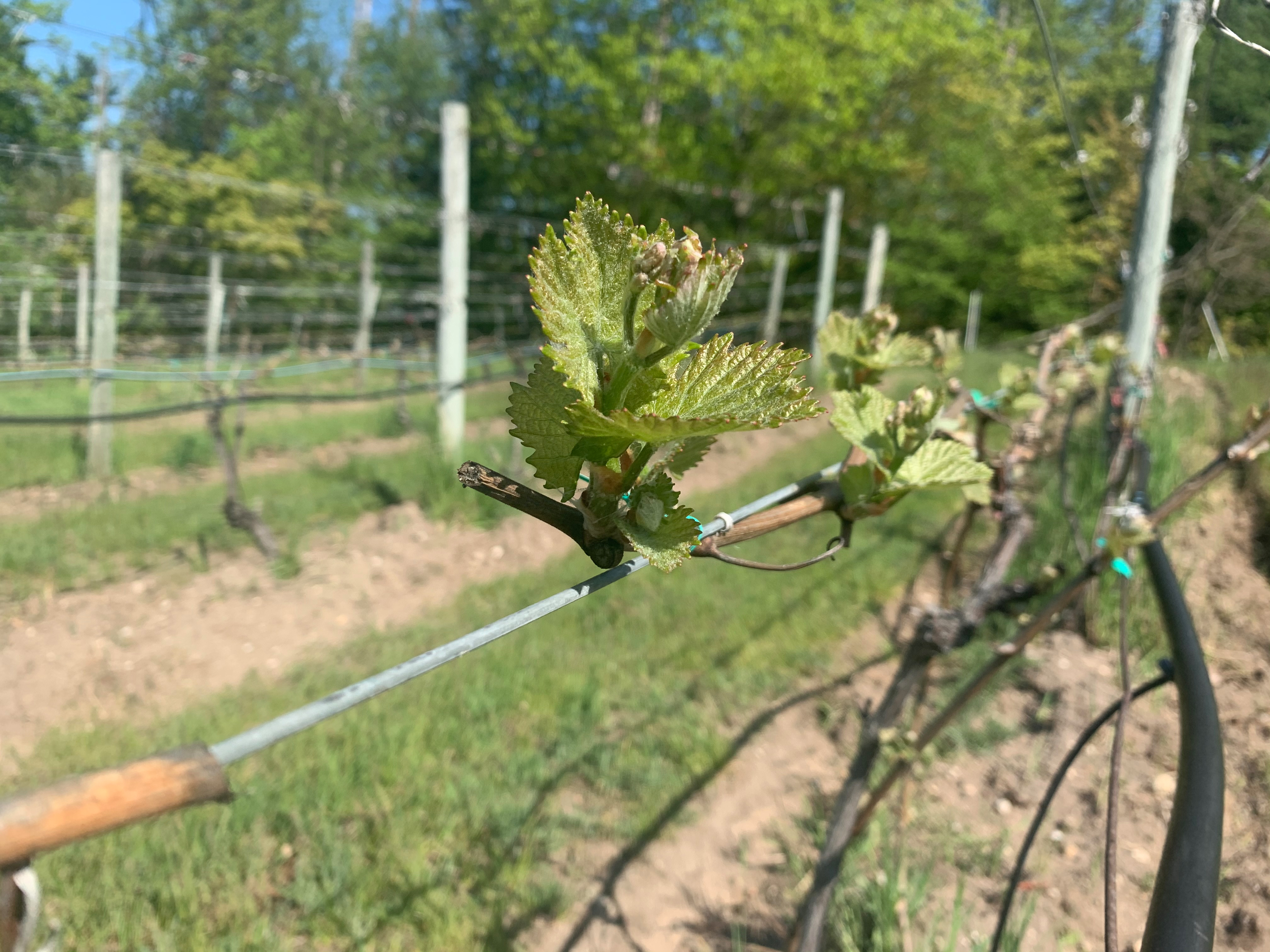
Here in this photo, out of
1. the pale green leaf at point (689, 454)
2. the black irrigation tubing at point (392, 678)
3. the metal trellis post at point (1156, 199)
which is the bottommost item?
the black irrigation tubing at point (392, 678)

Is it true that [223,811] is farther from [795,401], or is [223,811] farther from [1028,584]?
[795,401]

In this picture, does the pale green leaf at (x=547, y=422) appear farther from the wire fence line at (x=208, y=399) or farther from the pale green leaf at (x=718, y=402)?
the wire fence line at (x=208, y=399)

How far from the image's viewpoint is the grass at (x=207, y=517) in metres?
4.39

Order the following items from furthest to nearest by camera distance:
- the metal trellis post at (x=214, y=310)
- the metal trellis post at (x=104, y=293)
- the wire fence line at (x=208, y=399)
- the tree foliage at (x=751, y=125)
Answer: the tree foliage at (x=751, y=125) < the metal trellis post at (x=214, y=310) < the metal trellis post at (x=104, y=293) < the wire fence line at (x=208, y=399)

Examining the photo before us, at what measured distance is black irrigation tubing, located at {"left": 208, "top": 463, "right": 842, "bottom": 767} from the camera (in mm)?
410

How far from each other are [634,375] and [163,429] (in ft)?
28.8

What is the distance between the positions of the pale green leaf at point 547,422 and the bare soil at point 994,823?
1.61 meters

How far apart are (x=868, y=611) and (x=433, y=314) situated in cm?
1078

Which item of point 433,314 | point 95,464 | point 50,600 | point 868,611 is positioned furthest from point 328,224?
point 868,611

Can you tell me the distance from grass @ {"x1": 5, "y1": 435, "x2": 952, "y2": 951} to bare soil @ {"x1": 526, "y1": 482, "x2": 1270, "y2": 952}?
0.49 feet

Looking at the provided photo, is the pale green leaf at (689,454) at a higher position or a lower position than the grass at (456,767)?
higher

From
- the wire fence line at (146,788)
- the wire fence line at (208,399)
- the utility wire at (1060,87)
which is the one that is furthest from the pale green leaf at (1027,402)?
the wire fence line at (208,399)

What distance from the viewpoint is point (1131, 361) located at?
2836 millimetres

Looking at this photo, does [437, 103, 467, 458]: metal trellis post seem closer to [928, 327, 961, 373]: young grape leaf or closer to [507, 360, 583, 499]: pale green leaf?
[928, 327, 961, 373]: young grape leaf
